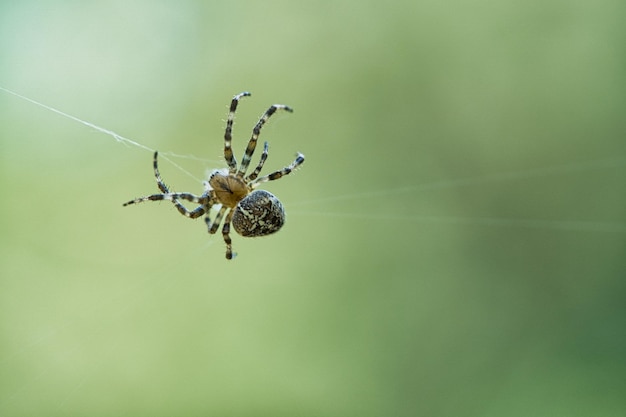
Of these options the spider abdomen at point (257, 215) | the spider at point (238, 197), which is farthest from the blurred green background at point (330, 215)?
the spider abdomen at point (257, 215)

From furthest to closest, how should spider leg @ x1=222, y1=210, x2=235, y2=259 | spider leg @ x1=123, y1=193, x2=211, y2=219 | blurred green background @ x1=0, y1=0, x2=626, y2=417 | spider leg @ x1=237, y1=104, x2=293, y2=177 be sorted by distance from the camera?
blurred green background @ x1=0, y1=0, x2=626, y2=417 → spider leg @ x1=222, y1=210, x2=235, y2=259 → spider leg @ x1=237, y1=104, x2=293, y2=177 → spider leg @ x1=123, y1=193, x2=211, y2=219

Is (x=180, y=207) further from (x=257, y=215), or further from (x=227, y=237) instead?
(x=257, y=215)

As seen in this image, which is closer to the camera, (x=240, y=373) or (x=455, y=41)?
(x=240, y=373)

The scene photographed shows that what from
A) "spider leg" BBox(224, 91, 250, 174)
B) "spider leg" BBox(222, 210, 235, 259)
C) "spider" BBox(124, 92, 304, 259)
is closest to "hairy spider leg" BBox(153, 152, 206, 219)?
"spider" BBox(124, 92, 304, 259)

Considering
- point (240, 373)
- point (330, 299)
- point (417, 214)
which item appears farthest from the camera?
point (417, 214)

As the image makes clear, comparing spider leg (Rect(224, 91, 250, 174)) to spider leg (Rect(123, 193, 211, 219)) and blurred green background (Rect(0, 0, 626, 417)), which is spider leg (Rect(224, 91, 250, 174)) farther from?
blurred green background (Rect(0, 0, 626, 417))

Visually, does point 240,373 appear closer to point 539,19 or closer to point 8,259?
point 8,259

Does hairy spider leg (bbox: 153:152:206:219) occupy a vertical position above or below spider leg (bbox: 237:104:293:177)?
below

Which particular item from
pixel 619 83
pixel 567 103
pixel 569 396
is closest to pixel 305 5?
pixel 567 103
